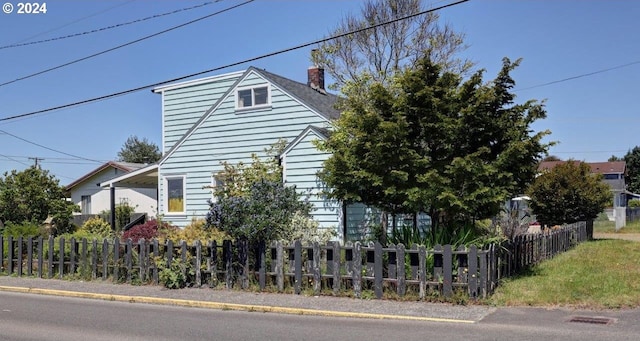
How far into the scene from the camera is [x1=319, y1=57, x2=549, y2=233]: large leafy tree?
11289 millimetres

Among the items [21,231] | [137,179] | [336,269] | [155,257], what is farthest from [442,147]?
[137,179]

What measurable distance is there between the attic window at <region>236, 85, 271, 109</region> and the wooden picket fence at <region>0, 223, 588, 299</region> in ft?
23.7

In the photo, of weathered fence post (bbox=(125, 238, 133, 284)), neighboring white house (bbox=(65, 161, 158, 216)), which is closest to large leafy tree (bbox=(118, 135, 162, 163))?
neighboring white house (bbox=(65, 161, 158, 216))

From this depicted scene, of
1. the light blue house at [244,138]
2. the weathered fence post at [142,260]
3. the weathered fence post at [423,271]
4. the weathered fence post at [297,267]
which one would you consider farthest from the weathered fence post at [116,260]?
the weathered fence post at [423,271]

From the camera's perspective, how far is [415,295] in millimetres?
10570

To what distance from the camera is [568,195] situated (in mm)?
23406

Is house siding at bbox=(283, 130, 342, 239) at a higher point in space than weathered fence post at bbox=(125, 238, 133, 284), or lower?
higher

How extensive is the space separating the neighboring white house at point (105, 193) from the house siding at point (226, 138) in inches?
722

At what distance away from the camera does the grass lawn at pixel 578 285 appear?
32.3 ft

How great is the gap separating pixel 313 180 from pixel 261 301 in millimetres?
6173

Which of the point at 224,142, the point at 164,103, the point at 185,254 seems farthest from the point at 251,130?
the point at 185,254

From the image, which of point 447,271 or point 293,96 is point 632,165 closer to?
point 293,96

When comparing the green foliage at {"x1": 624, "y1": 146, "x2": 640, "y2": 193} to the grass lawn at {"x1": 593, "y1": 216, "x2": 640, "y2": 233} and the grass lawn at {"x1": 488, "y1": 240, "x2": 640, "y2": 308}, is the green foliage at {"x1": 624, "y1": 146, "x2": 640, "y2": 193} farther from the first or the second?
the grass lawn at {"x1": 488, "y1": 240, "x2": 640, "y2": 308}

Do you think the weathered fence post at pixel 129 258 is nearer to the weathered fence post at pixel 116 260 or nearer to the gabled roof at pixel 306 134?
the weathered fence post at pixel 116 260
